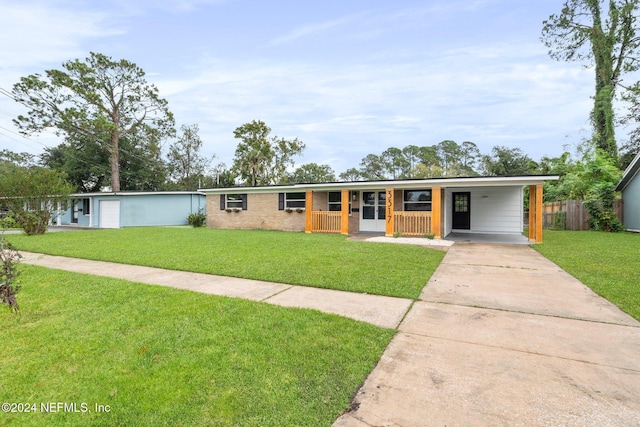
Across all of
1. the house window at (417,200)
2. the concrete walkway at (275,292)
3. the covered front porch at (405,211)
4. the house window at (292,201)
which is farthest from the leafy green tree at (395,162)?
the concrete walkway at (275,292)

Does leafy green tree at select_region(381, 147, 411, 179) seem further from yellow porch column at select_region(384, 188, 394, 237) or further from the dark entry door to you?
yellow porch column at select_region(384, 188, 394, 237)

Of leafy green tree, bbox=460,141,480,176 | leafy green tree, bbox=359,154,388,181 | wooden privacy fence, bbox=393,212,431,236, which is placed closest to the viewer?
wooden privacy fence, bbox=393,212,431,236

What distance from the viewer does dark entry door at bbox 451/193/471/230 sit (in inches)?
627

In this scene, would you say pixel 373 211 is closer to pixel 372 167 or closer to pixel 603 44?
pixel 603 44

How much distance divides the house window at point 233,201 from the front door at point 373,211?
6.59m

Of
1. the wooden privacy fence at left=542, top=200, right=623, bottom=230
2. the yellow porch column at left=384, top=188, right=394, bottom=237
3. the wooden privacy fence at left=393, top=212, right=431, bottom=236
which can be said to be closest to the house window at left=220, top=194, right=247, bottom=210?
the yellow porch column at left=384, top=188, right=394, bottom=237

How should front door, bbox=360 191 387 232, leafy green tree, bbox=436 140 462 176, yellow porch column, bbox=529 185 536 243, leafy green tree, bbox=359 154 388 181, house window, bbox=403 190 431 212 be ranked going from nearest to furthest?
yellow porch column, bbox=529 185 536 243, house window, bbox=403 190 431 212, front door, bbox=360 191 387 232, leafy green tree, bbox=436 140 462 176, leafy green tree, bbox=359 154 388 181

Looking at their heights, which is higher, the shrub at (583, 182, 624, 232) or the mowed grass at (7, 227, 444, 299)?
the shrub at (583, 182, 624, 232)

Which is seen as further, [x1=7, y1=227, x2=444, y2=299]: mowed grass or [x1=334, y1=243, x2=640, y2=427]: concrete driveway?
[x1=7, y1=227, x2=444, y2=299]: mowed grass

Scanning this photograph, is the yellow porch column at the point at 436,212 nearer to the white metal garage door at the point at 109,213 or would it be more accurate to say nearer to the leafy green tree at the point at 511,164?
the white metal garage door at the point at 109,213

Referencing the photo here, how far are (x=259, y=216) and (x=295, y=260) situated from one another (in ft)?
31.7

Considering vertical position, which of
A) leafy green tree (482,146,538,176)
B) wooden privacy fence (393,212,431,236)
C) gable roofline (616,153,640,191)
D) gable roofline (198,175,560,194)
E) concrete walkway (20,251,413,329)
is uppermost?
leafy green tree (482,146,538,176)

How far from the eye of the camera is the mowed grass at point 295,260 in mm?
5539

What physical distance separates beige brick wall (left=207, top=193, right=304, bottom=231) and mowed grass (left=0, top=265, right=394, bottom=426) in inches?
451
